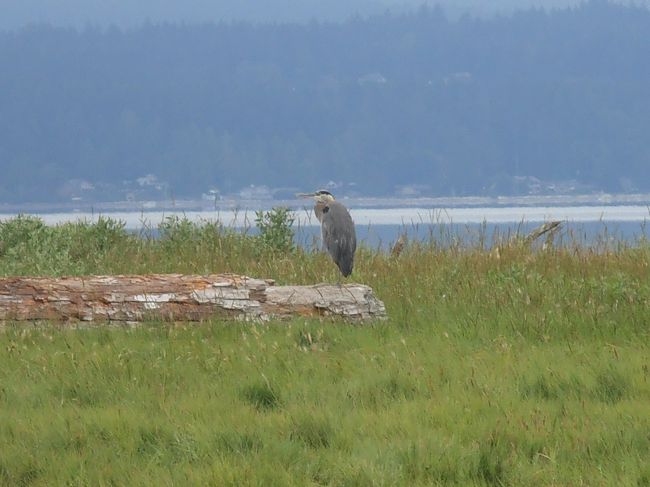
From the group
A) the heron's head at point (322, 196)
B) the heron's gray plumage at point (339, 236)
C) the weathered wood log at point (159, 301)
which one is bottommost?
the weathered wood log at point (159, 301)

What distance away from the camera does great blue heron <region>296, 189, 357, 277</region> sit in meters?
12.2

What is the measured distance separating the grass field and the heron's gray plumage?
42 cm

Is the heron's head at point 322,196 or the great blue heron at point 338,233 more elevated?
the heron's head at point 322,196

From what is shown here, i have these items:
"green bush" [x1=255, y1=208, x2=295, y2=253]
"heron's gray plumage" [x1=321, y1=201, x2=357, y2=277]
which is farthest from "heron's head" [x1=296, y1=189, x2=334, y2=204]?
"green bush" [x1=255, y1=208, x2=295, y2=253]

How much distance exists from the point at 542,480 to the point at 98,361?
13.5 ft

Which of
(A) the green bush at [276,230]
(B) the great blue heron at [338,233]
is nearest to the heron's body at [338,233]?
(B) the great blue heron at [338,233]

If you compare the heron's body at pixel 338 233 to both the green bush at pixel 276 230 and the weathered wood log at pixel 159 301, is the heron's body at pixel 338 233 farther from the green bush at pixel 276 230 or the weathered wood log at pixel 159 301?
the green bush at pixel 276 230

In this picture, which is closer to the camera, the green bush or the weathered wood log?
the weathered wood log

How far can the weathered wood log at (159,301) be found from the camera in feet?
32.8

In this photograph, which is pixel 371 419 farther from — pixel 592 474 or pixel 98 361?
pixel 98 361

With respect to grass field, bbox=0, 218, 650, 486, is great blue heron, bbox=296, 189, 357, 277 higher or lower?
higher

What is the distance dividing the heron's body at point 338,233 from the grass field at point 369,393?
16.8 inches

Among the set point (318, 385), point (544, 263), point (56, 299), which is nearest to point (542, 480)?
point (318, 385)

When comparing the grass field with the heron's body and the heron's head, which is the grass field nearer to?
the heron's body
